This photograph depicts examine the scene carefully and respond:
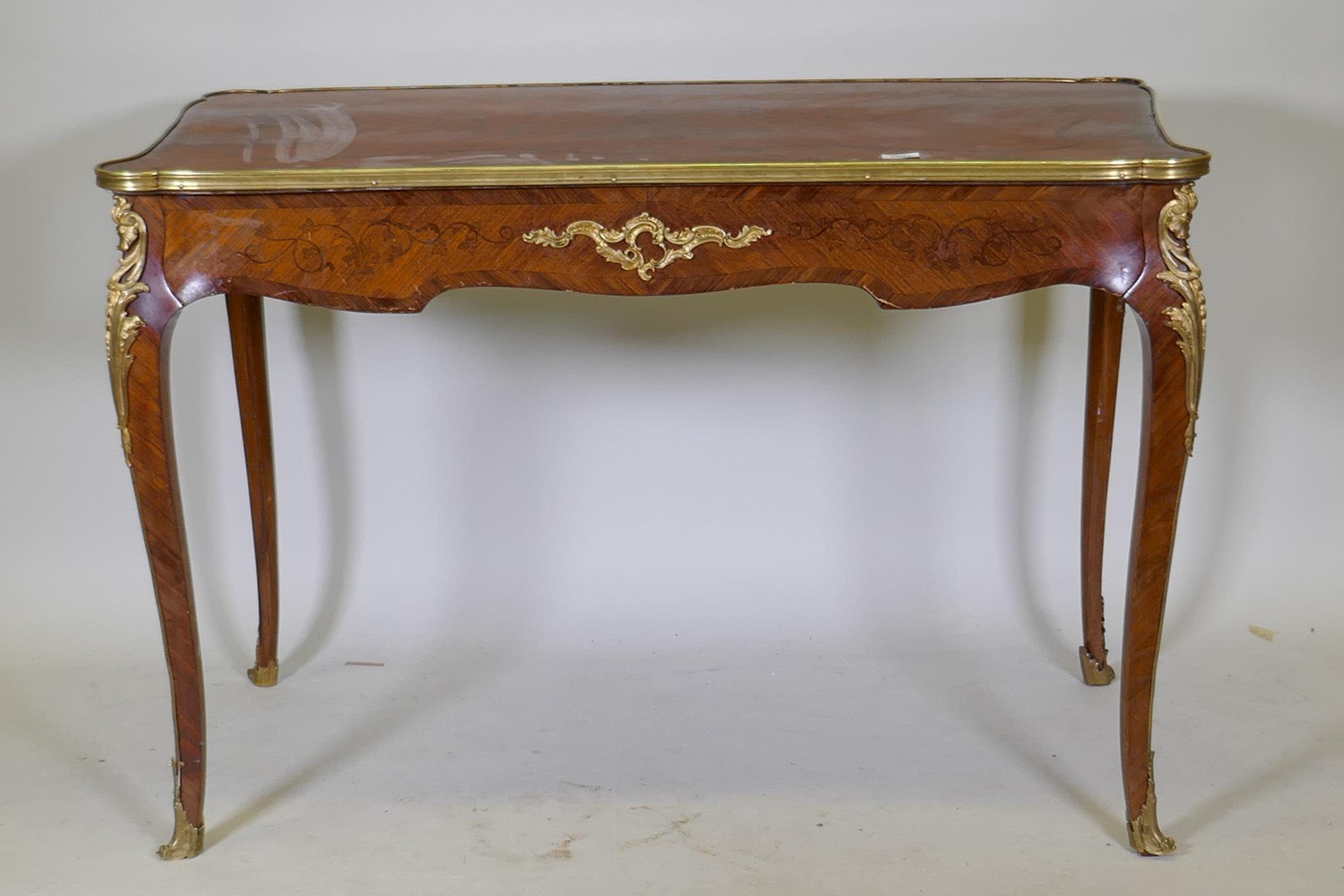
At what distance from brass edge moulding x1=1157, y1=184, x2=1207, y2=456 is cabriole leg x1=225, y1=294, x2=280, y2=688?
5.03 feet

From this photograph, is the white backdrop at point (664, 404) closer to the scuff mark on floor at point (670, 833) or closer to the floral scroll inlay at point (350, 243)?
the scuff mark on floor at point (670, 833)

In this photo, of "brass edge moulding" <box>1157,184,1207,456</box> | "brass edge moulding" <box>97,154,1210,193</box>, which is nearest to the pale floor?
"brass edge moulding" <box>1157,184,1207,456</box>

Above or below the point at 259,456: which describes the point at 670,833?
below

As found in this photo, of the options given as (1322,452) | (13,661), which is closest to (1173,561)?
(1322,452)

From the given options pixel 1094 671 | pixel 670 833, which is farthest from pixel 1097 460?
pixel 670 833

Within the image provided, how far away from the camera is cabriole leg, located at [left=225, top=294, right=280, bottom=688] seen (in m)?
2.67

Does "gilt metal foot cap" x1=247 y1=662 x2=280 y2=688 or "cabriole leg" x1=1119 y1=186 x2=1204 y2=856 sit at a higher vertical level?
"cabriole leg" x1=1119 y1=186 x2=1204 y2=856

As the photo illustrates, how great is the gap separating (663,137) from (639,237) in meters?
0.22

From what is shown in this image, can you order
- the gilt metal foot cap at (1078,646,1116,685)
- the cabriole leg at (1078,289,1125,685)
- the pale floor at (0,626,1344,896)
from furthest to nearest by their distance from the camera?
the gilt metal foot cap at (1078,646,1116,685) < the cabriole leg at (1078,289,1125,685) < the pale floor at (0,626,1344,896)

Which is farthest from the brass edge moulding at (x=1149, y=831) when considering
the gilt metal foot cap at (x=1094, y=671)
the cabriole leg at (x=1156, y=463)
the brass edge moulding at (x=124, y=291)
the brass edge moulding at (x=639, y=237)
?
the brass edge moulding at (x=124, y=291)

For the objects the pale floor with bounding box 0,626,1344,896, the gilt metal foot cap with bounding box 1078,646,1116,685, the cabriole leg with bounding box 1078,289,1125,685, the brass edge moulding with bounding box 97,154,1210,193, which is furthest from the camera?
the gilt metal foot cap with bounding box 1078,646,1116,685

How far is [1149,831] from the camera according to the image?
2195 mm

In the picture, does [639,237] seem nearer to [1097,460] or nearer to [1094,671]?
[1097,460]

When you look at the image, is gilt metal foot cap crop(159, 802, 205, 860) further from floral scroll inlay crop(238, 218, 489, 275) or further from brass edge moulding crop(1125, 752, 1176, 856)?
brass edge moulding crop(1125, 752, 1176, 856)
